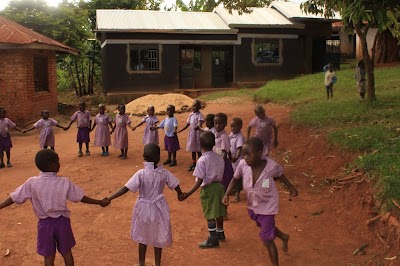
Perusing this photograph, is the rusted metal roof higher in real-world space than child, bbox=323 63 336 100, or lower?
higher

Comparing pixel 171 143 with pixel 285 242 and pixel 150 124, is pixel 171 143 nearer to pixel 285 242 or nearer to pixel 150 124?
pixel 150 124

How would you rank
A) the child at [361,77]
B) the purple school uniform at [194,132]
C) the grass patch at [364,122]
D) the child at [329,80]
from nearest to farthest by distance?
the grass patch at [364,122] < the purple school uniform at [194,132] < the child at [361,77] < the child at [329,80]

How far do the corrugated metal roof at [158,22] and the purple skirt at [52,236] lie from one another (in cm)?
1569

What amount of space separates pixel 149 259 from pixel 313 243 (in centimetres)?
194

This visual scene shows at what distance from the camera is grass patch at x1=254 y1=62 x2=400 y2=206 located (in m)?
5.66

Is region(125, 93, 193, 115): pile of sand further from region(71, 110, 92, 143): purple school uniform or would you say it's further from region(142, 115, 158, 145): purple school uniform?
region(142, 115, 158, 145): purple school uniform

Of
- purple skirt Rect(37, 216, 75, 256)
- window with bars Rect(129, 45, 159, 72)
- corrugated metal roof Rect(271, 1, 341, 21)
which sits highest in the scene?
corrugated metal roof Rect(271, 1, 341, 21)

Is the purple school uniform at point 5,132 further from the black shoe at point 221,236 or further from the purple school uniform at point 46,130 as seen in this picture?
the black shoe at point 221,236

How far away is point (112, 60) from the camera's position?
19156mm

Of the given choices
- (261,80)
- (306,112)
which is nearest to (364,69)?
(306,112)

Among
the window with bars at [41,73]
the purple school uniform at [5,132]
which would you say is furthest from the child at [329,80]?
the window with bars at [41,73]

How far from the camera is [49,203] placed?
365 cm

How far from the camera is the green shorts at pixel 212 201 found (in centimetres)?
475

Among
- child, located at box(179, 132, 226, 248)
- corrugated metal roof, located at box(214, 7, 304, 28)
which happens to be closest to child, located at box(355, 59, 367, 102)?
child, located at box(179, 132, 226, 248)
